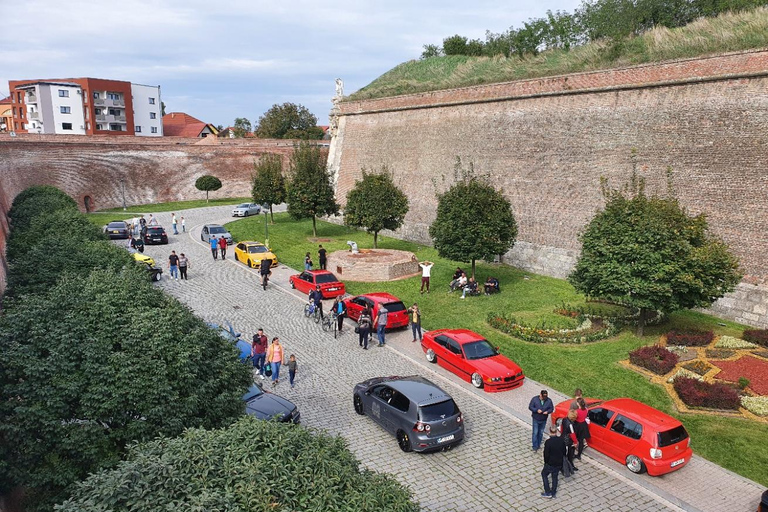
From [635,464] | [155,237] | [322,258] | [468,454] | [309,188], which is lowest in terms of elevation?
[468,454]

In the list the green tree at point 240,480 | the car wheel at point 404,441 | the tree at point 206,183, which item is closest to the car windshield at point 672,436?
the car wheel at point 404,441

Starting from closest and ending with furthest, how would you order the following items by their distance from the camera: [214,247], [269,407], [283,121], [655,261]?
[269,407]
[655,261]
[214,247]
[283,121]

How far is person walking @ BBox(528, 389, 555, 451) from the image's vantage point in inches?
410

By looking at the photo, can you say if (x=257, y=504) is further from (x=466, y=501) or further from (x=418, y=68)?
(x=418, y=68)

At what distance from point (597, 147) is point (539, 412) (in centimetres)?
1643

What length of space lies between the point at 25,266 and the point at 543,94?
75.2 ft

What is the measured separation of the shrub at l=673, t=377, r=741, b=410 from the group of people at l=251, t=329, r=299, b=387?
974 cm

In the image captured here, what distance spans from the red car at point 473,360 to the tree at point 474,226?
6.71 m

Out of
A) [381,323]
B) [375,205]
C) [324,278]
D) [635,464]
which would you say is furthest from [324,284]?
[635,464]

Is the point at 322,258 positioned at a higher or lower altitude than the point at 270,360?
higher

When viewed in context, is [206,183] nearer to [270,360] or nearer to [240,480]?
[270,360]

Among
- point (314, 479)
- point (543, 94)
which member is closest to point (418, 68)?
point (543, 94)

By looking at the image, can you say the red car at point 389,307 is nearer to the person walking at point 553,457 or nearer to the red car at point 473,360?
the red car at point 473,360

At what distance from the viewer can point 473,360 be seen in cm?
1397
